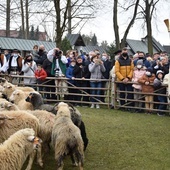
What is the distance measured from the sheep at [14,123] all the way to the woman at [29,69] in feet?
23.2

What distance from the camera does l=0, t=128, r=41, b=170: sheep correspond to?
14.7ft

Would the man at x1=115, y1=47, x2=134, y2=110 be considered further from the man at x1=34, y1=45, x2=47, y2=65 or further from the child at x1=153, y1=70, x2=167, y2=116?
the man at x1=34, y1=45, x2=47, y2=65

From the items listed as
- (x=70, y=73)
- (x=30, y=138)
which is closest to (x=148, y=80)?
(x=70, y=73)

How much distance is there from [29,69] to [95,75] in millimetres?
2538

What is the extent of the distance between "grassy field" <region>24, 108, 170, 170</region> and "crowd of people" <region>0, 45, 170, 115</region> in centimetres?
73

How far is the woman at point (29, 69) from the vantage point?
12.7m

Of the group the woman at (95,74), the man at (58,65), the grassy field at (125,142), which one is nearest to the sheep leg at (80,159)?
the grassy field at (125,142)

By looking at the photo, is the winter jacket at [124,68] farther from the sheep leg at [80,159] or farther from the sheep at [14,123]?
the sheep leg at [80,159]

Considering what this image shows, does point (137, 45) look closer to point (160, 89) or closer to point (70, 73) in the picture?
point (70, 73)

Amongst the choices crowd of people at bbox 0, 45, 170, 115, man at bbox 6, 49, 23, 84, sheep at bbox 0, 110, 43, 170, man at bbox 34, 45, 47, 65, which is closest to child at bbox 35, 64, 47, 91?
crowd of people at bbox 0, 45, 170, 115

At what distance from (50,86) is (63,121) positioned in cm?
687

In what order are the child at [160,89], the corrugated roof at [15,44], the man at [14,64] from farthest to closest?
the corrugated roof at [15,44], the man at [14,64], the child at [160,89]

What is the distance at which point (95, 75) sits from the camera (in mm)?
11984

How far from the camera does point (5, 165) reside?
4418 millimetres
